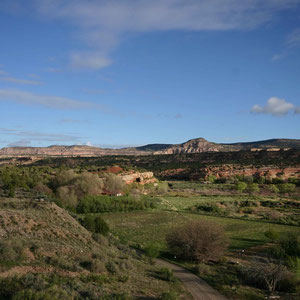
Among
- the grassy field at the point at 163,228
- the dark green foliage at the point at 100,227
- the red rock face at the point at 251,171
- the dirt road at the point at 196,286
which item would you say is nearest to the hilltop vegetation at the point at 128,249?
the dark green foliage at the point at 100,227

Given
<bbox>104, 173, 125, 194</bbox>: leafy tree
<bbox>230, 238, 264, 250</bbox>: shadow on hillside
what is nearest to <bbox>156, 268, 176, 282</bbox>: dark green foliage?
<bbox>230, 238, 264, 250</bbox>: shadow on hillside

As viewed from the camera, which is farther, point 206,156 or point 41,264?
point 206,156

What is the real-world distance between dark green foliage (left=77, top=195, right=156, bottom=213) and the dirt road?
27.6m

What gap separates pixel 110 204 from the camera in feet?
168

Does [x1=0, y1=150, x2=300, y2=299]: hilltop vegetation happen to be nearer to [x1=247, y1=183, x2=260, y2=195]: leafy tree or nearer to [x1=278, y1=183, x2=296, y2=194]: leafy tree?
[x1=247, y1=183, x2=260, y2=195]: leafy tree

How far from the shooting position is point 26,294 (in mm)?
11922

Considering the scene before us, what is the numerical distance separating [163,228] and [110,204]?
16.2 metres

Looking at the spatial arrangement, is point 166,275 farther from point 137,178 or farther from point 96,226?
point 137,178

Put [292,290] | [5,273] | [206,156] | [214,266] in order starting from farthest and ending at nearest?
[206,156]
[214,266]
[292,290]
[5,273]

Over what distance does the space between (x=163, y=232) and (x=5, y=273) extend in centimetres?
2212

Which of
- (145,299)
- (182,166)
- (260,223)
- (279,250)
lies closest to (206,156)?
(182,166)

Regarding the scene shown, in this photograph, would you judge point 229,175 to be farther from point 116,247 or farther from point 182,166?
point 116,247

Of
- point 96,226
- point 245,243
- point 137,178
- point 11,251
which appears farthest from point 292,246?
point 137,178

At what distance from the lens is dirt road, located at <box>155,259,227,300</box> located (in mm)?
17594
